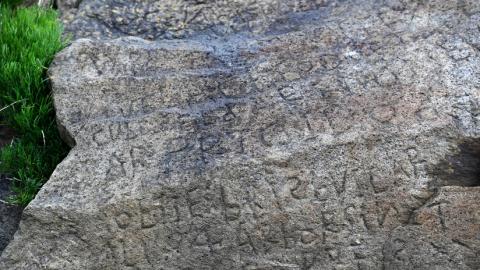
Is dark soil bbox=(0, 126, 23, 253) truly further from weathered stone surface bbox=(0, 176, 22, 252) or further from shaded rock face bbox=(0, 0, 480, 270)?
shaded rock face bbox=(0, 0, 480, 270)

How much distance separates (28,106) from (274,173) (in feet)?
3.94

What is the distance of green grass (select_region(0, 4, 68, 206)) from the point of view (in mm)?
3299

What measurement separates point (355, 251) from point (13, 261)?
1.44 m

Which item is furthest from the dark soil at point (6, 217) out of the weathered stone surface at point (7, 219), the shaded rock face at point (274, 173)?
the shaded rock face at point (274, 173)

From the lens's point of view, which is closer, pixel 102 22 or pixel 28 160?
pixel 28 160

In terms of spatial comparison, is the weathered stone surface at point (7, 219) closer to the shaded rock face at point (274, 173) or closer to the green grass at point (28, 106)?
the green grass at point (28, 106)

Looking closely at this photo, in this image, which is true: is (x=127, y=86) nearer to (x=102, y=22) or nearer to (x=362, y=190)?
(x=102, y=22)

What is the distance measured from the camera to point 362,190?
3.12 meters

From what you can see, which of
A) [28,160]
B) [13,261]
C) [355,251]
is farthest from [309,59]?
[13,261]

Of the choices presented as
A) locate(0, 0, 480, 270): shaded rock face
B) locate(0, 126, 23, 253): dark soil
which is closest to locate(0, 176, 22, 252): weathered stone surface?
locate(0, 126, 23, 253): dark soil

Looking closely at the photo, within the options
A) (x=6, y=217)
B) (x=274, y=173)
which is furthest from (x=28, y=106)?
(x=274, y=173)

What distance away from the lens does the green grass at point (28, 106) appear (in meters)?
3.30

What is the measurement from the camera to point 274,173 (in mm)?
3125

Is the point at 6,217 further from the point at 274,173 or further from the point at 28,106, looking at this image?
the point at 274,173
